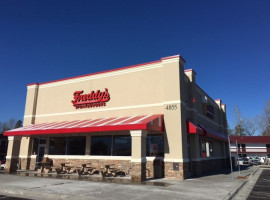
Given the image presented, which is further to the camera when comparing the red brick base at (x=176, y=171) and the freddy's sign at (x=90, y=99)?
the freddy's sign at (x=90, y=99)

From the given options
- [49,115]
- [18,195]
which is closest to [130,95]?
[49,115]

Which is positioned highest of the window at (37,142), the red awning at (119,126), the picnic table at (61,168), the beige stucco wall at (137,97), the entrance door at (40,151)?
the beige stucco wall at (137,97)

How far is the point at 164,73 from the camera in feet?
52.0

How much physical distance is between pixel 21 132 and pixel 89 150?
5.69m

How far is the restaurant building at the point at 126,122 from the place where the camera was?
14.4m

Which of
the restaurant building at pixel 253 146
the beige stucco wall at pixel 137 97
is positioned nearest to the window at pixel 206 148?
the beige stucco wall at pixel 137 97

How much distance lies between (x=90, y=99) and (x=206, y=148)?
465 inches

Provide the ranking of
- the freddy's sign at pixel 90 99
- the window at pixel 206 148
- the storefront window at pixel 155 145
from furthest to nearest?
the window at pixel 206 148 < the freddy's sign at pixel 90 99 < the storefront window at pixel 155 145

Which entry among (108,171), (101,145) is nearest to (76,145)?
(101,145)

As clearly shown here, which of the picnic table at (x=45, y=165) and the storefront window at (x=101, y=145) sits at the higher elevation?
the storefront window at (x=101, y=145)

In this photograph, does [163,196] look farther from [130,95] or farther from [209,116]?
[209,116]

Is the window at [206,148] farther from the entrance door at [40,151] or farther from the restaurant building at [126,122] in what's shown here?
the entrance door at [40,151]

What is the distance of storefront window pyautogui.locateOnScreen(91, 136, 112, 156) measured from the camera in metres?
16.8

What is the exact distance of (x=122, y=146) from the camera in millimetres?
16297
